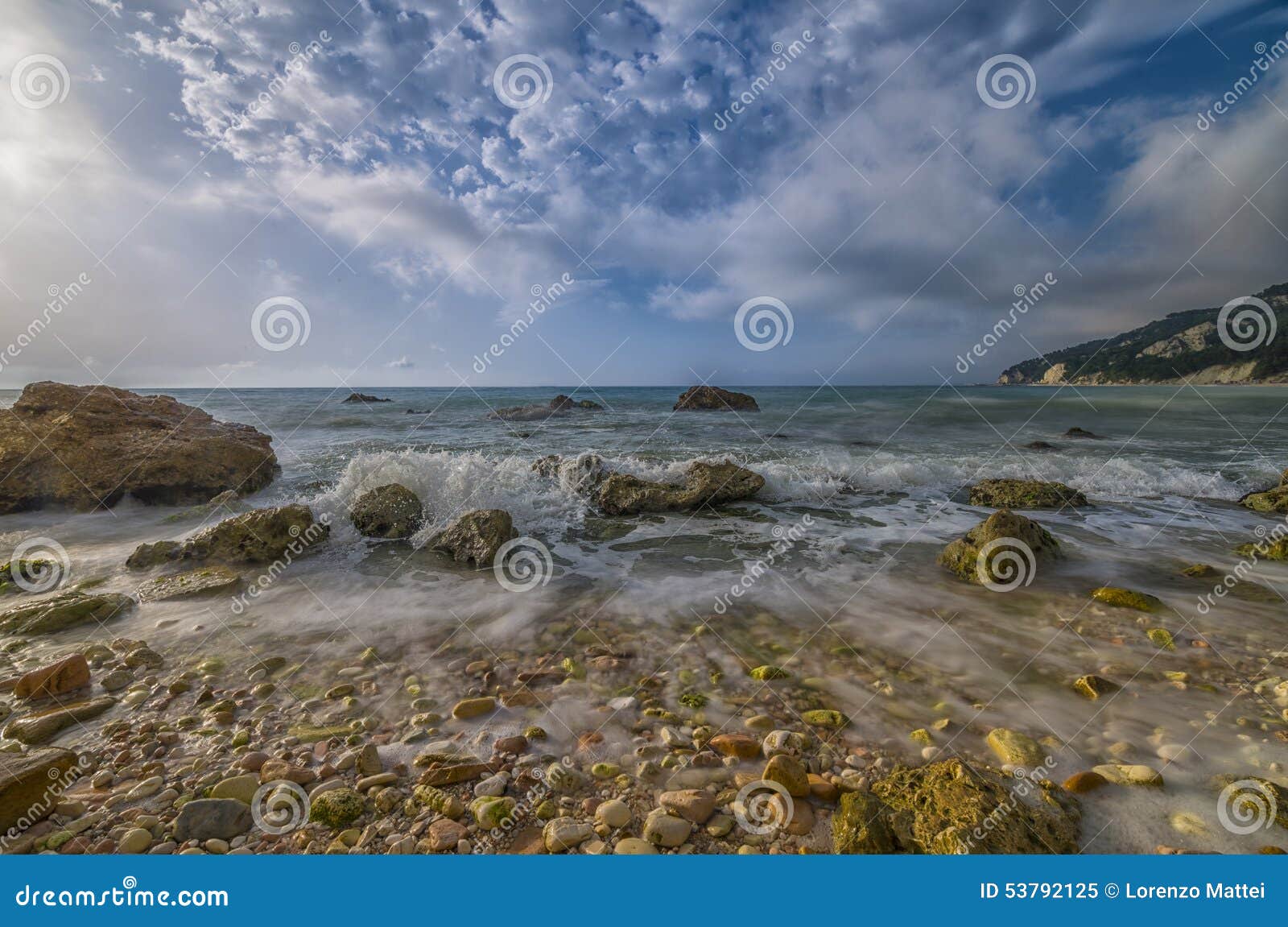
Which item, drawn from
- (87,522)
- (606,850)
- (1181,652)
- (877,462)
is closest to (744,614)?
(606,850)

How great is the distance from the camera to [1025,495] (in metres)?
9.50

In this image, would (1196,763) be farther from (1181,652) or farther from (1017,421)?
(1017,421)

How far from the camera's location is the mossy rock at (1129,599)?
16.1ft

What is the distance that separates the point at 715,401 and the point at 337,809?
3205 cm

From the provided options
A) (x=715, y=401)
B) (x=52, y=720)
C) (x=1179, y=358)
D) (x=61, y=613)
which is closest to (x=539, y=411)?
(x=715, y=401)

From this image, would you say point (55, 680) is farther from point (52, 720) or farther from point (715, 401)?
point (715, 401)

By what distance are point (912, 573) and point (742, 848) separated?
4645mm

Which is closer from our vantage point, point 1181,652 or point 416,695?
point 416,695

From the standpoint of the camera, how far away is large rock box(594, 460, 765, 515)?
9.04 m

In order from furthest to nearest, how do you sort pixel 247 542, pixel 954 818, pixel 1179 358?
pixel 1179 358 < pixel 247 542 < pixel 954 818

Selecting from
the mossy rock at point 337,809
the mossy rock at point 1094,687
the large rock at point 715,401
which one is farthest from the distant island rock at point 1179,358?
the mossy rock at point 337,809

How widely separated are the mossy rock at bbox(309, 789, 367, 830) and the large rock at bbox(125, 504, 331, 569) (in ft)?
16.9

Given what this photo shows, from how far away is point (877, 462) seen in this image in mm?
12305

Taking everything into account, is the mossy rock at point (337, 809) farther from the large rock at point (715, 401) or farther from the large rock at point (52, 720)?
the large rock at point (715, 401)
